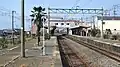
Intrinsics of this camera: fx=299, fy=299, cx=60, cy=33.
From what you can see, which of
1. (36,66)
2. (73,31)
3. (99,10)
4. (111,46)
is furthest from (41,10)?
(73,31)

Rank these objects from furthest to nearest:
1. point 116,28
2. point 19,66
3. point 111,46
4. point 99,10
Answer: point 116,28
point 99,10
point 111,46
point 19,66

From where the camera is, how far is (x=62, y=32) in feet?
402

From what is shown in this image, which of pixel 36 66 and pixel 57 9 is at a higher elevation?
pixel 57 9

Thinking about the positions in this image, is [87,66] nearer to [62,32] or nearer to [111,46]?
[111,46]

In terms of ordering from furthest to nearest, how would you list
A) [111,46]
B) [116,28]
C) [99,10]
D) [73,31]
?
[73,31] → [116,28] → [99,10] → [111,46]

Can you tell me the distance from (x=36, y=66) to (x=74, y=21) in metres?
119

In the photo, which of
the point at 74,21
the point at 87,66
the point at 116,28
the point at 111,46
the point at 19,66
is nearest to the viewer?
the point at 19,66

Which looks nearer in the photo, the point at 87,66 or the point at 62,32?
the point at 87,66

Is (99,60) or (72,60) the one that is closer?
(72,60)

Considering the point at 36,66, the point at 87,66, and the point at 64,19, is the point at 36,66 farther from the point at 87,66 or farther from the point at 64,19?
the point at 64,19

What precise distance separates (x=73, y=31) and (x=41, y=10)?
85.2m

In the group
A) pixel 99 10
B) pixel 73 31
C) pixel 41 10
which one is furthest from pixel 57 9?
pixel 73 31

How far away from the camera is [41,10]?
35438mm

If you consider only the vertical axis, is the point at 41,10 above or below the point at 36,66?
above
